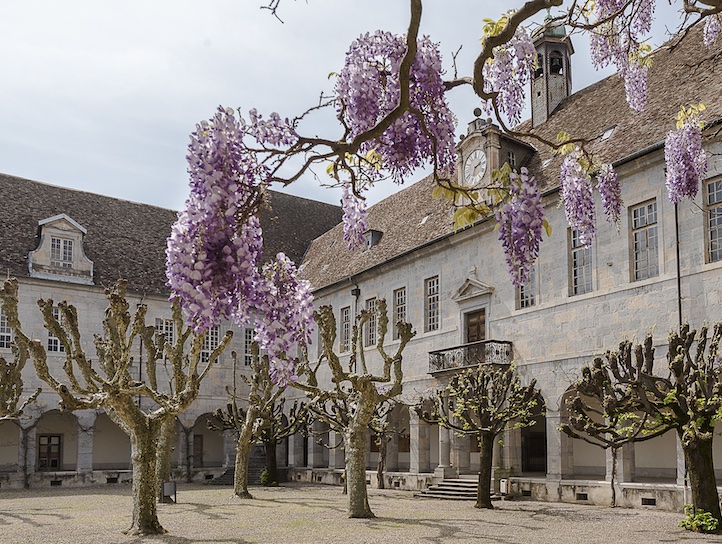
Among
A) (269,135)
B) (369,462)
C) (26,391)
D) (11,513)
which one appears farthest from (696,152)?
(26,391)

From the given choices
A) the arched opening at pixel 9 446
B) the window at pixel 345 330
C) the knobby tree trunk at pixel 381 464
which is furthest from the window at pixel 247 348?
the knobby tree trunk at pixel 381 464

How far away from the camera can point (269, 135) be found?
4.41 meters

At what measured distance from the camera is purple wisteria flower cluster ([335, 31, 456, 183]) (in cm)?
527

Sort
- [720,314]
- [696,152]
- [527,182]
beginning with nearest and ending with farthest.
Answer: [527,182]
[696,152]
[720,314]

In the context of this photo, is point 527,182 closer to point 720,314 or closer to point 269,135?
point 269,135

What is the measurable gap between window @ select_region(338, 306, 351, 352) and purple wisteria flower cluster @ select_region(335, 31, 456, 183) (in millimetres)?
23850

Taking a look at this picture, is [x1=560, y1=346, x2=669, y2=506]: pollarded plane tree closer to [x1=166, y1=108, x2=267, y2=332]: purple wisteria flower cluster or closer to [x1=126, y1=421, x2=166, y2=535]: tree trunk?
[x1=126, y1=421, x2=166, y2=535]: tree trunk

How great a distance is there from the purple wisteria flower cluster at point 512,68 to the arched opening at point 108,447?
2494 cm

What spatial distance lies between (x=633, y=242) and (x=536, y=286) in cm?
303

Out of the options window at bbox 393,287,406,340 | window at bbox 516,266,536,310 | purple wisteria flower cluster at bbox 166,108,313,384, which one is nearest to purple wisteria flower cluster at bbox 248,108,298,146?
purple wisteria flower cluster at bbox 166,108,313,384

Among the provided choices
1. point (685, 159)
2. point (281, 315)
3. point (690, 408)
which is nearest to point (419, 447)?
point (690, 408)

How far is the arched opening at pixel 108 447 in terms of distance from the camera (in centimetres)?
3057

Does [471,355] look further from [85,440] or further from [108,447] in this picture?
[108,447]

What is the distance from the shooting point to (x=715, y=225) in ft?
55.5
